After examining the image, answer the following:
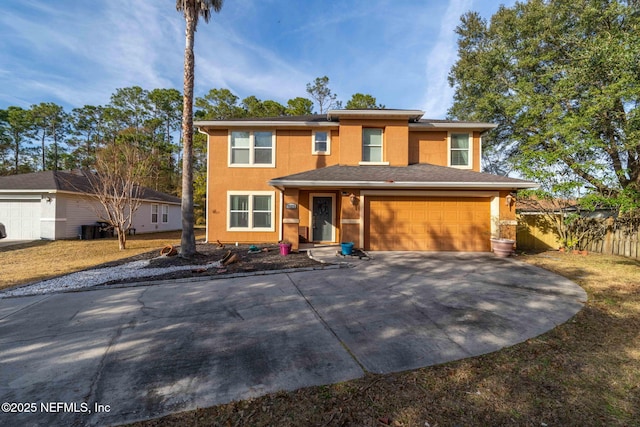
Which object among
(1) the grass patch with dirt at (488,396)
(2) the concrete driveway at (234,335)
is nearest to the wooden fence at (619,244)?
(2) the concrete driveway at (234,335)

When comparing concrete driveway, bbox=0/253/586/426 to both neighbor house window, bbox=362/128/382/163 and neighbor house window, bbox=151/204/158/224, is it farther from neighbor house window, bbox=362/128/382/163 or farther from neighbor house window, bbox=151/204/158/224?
neighbor house window, bbox=151/204/158/224

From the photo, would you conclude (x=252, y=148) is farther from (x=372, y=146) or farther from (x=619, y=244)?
(x=619, y=244)

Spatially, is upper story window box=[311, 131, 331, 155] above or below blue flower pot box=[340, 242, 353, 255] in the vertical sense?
above

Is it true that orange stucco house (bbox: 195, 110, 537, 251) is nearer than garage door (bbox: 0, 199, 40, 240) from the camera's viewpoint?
Yes

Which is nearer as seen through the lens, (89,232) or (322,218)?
(322,218)

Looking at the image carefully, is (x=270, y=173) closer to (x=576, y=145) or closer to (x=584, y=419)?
(x=584, y=419)

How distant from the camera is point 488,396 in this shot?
244 centimetres

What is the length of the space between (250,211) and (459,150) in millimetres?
10401

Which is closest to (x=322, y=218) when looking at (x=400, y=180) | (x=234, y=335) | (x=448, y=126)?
(x=400, y=180)

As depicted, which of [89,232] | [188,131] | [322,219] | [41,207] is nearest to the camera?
[188,131]

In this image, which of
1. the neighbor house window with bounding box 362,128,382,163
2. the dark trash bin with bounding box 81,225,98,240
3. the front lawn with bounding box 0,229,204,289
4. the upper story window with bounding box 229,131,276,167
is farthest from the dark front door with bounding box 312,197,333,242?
the dark trash bin with bounding box 81,225,98,240

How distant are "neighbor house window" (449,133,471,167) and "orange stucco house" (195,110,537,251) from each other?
1.9 inches

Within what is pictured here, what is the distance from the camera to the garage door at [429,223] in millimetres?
10188

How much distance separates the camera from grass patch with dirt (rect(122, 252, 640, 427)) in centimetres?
216
